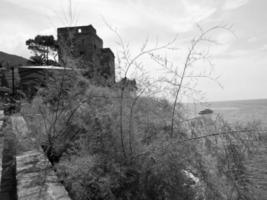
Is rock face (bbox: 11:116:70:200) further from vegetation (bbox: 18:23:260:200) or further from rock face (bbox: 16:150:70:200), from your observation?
vegetation (bbox: 18:23:260:200)

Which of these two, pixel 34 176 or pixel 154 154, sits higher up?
pixel 154 154

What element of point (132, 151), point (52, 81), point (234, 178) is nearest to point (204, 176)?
point (234, 178)

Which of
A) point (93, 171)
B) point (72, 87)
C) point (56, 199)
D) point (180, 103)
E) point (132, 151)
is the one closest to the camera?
point (56, 199)

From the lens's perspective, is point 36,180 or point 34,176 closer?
point 36,180

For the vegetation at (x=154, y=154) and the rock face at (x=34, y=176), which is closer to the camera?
the rock face at (x=34, y=176)

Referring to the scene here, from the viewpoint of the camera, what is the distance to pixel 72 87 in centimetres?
344

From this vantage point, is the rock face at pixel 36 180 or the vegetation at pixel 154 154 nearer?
the rock face at pixel 36 180

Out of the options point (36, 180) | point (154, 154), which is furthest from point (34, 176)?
point (154, 154)

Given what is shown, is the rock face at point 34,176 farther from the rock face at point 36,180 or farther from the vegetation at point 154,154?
the vegetation at point 154,154

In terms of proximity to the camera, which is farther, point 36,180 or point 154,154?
point 154,154

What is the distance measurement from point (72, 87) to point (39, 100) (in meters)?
0.61

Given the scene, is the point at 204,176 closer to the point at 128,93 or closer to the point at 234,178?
the point at 234,178

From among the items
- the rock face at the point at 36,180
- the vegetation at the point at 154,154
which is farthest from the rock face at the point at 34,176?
the vegetation at the point at 154,154

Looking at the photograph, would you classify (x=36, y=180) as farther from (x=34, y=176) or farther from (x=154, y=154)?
(x=154, y=154)
